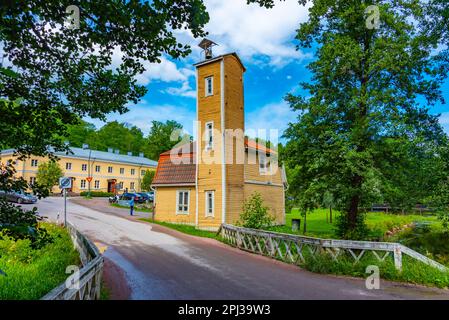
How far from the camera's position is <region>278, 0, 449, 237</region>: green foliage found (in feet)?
39.0

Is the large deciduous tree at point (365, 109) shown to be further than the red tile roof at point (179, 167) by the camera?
No

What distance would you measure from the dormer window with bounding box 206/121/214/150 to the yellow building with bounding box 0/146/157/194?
26.9 metres

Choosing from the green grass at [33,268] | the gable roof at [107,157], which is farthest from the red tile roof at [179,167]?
the gable roof at [107,157]

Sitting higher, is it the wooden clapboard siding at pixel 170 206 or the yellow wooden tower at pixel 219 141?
the yellow wooden tower at pixel 219 141

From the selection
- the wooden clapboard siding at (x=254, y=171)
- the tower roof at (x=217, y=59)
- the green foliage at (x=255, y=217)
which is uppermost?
the tower roof at (x=217, y=59)

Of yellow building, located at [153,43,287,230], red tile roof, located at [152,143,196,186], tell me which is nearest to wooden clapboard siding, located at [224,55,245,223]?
yellow building, located at [153,43,287,230]

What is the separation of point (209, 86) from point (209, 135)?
3555 mm

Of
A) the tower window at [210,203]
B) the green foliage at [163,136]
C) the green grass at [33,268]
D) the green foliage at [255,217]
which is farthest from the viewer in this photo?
the green foliage at [163,136]

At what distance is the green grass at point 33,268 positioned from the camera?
727 centimetres

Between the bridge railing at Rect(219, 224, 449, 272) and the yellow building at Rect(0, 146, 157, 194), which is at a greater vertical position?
the yellow building at Rect(0, 146, 157, 194)

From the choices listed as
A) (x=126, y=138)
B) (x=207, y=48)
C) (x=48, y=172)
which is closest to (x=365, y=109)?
(x=207, y=48)

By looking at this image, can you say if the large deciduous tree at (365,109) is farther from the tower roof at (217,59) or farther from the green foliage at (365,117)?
the tower roof at (217,59)

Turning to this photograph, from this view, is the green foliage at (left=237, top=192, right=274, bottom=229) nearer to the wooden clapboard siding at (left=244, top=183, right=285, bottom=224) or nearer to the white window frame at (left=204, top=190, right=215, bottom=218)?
the white window frame at (left=204, top=190, right=215, bottom=218)

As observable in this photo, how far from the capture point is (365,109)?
1304 cm
